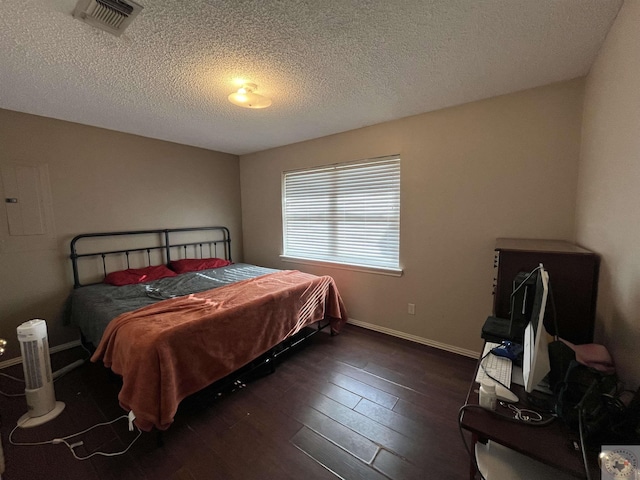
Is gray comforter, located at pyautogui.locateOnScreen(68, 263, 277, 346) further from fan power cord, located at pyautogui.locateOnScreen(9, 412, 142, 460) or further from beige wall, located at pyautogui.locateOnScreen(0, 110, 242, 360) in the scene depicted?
fan power cord, located at pyautogui.locateOnScreen(9, 412, 142, 460)

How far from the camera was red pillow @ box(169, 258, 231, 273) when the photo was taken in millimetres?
3369

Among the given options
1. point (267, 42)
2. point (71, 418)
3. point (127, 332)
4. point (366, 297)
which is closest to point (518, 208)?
point (366, 297)

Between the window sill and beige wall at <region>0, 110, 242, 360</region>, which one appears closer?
beige wall at <region>0, 110, 242, 360</region>

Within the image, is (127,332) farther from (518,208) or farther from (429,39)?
(518,208)

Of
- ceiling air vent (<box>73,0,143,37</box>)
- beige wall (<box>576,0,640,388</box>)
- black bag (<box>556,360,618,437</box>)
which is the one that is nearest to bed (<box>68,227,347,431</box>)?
ceiling air vent (<box>73,0,143,37</box>)

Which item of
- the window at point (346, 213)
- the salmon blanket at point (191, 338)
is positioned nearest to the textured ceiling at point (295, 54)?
the window at point (346, 213)

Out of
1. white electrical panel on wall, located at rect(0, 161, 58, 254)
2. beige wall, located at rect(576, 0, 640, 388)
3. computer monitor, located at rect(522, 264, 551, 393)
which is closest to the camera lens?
computer monitor, located at rect(522, 264, 551, 393)

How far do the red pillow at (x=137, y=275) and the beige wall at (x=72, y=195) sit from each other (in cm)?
43

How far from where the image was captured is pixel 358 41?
4.96 feet

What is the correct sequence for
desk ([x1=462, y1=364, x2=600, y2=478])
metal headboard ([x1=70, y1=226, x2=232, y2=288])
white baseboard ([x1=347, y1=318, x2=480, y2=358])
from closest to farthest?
desk ([x1=462, y1=364, x2=600, y2=478]), white baseboard ([x1=347, y1=318, x2=480, y2=358]), metal headboard ([x1=70, y1=226, x2=232, y2=288])

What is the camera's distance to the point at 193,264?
3.48 meters

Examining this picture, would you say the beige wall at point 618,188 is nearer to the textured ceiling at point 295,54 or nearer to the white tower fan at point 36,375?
the textured ceiling at point 295,54

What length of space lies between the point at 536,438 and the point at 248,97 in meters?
2.37

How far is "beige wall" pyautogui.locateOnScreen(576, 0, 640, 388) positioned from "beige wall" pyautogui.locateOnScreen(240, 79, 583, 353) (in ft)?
1.05
